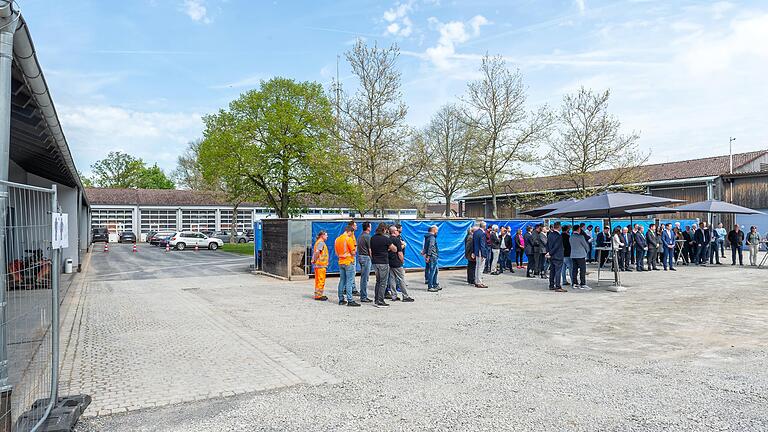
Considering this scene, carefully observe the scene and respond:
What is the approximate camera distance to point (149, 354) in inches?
273

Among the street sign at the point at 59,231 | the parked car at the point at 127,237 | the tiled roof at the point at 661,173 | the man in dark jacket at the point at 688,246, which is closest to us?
the street sign at the point at 59,231

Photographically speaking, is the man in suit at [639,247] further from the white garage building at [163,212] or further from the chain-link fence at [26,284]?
the white garage building at [163,212]

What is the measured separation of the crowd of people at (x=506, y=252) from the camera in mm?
11062

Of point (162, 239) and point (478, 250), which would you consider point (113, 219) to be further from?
point (478, 250)

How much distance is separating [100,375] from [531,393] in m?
4.80

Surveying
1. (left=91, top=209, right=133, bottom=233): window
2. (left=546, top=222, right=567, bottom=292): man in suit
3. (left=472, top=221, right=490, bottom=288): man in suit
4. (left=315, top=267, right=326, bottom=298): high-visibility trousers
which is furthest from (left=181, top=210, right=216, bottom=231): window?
(left=546, top=222, right=567, bottom=292): man in suit

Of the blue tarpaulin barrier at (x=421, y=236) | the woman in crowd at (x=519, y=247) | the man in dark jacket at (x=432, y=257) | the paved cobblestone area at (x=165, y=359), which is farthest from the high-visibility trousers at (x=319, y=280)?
the woman in crowd at (x=519, y=247)

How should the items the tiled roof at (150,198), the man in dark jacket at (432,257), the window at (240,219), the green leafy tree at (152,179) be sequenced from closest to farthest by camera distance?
the man in dark jacket at (432,257), the tiled roof at (150,198), the window at (240,219), the green leafy tree at (152,179)

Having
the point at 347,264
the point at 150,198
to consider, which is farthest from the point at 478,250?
the point at 150,198

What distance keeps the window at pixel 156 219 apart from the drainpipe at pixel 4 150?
183 ft

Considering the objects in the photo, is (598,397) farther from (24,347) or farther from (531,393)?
(24,347)

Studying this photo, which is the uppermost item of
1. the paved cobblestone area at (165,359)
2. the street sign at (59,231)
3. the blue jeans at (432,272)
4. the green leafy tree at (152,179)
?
the green leafy tree at (152,179)

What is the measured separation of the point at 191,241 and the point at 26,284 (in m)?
35.1

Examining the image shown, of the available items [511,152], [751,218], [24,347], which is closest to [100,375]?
[24,347]
